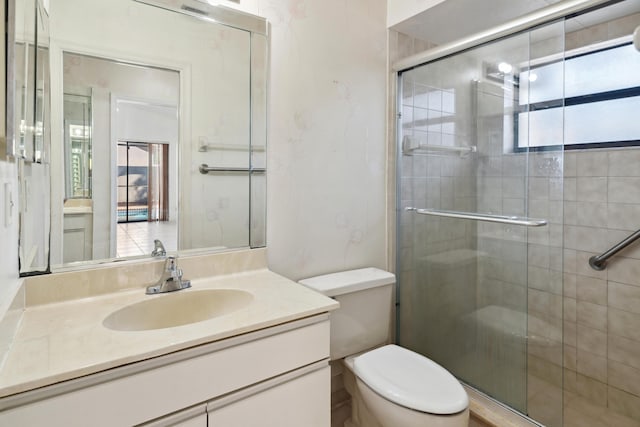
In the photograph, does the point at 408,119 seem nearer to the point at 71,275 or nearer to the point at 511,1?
the point at 511,1

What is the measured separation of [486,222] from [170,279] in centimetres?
142

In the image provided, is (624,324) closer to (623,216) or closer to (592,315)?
(592,315)

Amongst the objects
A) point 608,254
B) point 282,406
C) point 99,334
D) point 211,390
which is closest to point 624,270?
point 608,254

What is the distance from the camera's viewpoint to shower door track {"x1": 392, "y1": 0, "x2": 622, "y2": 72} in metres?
1.23

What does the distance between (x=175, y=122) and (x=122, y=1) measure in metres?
0.42

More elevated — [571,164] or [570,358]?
[571,164]

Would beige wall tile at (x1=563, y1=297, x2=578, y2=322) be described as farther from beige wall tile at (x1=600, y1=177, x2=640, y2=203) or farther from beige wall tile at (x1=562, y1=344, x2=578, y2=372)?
beige wall tile at (x1=600, y1=177, x2=640, y2=203)

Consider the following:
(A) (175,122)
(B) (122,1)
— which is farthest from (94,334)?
(B) (122,1)

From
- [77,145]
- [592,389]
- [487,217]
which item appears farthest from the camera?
[592,389]

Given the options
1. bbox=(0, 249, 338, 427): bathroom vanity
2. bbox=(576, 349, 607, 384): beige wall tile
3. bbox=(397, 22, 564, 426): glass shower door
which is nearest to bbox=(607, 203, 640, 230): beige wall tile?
bbox=(397, 22, 564, 426): glass shower door

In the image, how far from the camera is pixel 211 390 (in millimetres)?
860

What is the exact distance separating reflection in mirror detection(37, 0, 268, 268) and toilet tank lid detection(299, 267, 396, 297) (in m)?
0.31

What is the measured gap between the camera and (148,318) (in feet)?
3.64

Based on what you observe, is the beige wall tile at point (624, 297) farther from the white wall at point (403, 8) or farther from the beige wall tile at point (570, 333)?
the white wall at point (403, 8)
